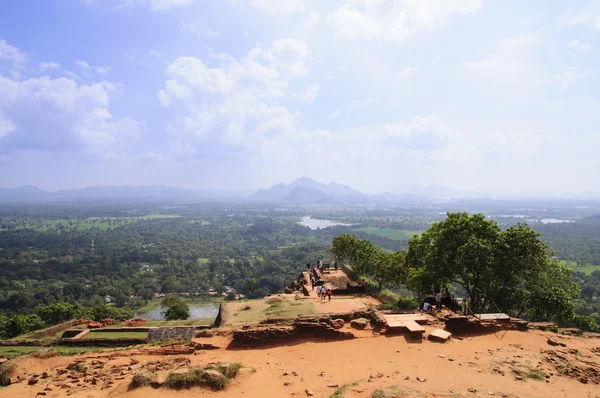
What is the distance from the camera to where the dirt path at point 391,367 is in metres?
8.15

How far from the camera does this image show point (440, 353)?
1041 centimetres

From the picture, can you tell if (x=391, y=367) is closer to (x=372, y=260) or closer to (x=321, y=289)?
(x=321, y=289)

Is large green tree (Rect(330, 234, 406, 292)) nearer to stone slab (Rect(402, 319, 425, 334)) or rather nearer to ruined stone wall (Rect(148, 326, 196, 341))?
stone slab (Rect(402, 319, 425, 334))

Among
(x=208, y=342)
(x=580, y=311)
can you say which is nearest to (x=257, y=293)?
(x=580, y=311)

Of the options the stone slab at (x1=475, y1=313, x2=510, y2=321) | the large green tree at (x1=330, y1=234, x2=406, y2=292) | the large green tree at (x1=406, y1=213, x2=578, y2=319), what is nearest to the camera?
the stone slab at (x1=475, y1=313, x2=510, y2=321)

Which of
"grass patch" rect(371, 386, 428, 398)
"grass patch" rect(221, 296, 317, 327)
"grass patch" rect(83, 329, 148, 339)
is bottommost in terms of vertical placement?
"grass patch" rect(83, 329, 148, 339)

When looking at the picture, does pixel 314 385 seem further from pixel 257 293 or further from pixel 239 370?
pixel 257 293

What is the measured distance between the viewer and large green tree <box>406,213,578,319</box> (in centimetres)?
1627

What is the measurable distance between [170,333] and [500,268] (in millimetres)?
17299

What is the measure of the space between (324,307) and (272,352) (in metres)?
5.45

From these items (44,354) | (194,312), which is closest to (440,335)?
(44,354)

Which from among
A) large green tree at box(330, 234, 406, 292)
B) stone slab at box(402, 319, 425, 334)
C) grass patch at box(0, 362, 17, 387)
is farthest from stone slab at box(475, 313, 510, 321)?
grass patch at box(0, 362, 17, 387)

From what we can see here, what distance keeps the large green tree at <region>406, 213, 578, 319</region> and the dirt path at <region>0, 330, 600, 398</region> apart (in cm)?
459

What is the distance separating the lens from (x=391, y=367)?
959 cm
